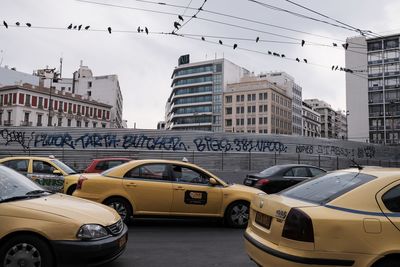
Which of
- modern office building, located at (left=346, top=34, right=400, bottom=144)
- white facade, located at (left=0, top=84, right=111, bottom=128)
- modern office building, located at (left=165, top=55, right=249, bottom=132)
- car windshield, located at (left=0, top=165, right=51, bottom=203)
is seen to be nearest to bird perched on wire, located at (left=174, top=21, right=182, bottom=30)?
car windshield, located at (left=0, top=165, right=51, bottom=203)

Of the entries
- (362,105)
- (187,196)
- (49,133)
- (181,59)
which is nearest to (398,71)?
(362,105)

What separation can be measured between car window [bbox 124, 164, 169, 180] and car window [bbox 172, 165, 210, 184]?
0.69 feet

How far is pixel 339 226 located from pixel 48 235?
10.2 feet

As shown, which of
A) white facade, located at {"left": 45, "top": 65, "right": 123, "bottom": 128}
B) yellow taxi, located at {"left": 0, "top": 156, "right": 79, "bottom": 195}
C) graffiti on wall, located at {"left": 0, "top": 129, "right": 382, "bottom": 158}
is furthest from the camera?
white facade, located at {"left": 45, "top": 65, "right": 123, "bottom": 128}

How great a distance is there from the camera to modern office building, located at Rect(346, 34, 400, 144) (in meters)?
86.0

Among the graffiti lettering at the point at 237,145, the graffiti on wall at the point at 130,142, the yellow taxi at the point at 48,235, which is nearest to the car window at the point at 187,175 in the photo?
the yellow taxi at the point at 48,235

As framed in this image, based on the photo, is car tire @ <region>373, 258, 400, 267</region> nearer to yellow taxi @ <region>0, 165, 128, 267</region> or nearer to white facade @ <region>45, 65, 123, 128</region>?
yellow taxi @ <region>0, 165, 128, 267</region>

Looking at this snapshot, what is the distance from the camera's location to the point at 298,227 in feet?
13.4

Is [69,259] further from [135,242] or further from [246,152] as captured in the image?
[246,152]

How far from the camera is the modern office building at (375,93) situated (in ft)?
282

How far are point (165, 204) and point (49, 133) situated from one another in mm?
22251

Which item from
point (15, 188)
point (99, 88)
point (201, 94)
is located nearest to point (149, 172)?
point (15, 188)

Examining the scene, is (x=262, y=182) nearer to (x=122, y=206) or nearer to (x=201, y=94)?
(x=122, y=206)

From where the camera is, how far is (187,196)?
9023 millimetres
